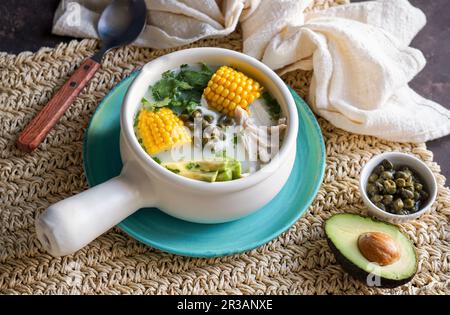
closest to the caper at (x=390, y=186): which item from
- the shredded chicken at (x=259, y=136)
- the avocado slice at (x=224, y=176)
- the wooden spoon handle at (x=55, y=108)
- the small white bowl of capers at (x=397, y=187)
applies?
the small white bowl of capers at (x=397, y=187)

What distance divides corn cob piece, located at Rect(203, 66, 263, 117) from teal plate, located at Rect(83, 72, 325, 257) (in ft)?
0.56

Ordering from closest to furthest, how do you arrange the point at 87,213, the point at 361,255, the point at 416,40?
1. the point at 87,213
2. the point at 361,255
3. the point at 416,40

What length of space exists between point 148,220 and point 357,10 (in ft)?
2.38

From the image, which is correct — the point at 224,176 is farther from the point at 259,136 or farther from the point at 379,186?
the point at 379,186

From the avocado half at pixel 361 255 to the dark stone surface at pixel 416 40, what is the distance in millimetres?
300

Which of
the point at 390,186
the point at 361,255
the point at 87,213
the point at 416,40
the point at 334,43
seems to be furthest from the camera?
the point at 416,40

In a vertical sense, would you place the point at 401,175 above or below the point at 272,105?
below

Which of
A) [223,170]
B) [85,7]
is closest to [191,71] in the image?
[223,170]

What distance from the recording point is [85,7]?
63.3 inches

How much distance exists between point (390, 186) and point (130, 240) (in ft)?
1.70

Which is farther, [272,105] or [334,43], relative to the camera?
[334,43]

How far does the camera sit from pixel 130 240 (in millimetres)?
1289

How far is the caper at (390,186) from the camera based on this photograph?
134 centimetres

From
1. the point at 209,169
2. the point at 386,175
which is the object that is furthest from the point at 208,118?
the point at 386,175
